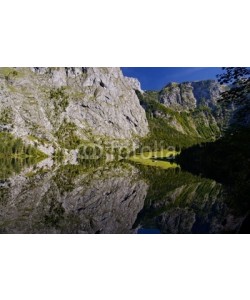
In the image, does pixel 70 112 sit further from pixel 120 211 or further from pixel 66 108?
pixel 120 211

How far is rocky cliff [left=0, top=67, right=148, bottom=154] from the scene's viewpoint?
446 feet

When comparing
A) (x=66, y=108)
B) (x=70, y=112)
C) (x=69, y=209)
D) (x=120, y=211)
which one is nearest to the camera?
(x=120, y=211)

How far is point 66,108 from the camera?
536ft

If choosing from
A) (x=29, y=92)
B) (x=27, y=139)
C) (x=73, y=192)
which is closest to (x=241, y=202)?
(x=73, y=192)

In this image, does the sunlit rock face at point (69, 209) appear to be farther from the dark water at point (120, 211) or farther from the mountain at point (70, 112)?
the mountain at point (70, 112)

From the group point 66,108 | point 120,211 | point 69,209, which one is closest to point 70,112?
point 66,108

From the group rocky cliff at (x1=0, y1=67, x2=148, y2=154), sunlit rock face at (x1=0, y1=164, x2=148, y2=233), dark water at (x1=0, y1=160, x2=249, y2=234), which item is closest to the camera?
dark water at (x1=0, y1=160, x2=249, y2=234)

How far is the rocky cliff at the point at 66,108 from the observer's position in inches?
5349

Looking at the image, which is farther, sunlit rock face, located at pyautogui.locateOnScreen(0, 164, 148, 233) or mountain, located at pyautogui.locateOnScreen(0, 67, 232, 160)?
mountain, located at pyautogui.locateOnScreen(0, 67, 232, 160)

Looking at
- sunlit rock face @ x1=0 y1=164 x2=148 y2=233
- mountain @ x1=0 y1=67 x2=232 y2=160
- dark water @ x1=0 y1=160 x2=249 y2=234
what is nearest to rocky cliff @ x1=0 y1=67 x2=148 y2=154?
mountain @ x1=0 y1=67 x2=232 y2=160

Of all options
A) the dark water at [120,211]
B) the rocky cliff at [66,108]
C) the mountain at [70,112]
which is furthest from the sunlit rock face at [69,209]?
the rocky cliff at [66,108]

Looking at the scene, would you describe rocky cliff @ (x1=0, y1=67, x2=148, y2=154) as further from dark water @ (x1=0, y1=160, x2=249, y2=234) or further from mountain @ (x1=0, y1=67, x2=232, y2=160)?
dark water @ (x1=0, y1=160, x2=249, y2=234)

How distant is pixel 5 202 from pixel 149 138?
16446cm

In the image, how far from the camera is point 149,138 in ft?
596
